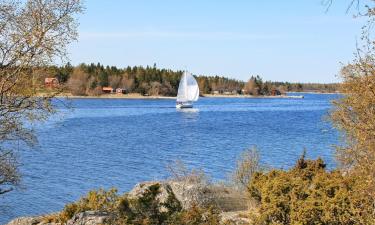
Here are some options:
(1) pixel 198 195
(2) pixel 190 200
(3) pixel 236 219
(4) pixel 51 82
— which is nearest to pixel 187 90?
(1) pixel 198 195

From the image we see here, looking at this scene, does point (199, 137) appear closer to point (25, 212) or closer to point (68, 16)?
point (25, 212)

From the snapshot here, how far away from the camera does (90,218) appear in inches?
582

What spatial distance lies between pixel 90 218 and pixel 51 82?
13.4ft

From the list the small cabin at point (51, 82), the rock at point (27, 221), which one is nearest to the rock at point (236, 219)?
the small cabin at point (51, 82)

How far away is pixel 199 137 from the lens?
73312mm

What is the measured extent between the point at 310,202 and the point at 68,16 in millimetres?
8323

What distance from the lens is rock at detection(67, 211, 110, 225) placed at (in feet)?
47.2

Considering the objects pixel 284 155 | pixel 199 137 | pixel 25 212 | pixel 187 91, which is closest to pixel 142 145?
pixel 199 137

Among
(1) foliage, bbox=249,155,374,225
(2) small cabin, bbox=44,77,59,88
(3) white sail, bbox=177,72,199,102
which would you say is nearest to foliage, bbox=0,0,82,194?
(2) small cabin, bbox=44,77,59,88

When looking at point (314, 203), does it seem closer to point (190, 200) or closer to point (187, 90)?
point (190, 200)

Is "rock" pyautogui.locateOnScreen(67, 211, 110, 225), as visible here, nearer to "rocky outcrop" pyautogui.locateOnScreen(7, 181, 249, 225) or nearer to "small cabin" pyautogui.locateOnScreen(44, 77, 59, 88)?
"rocky outcrop" pyautogui.locateOnScreen(7, 181, 249, 225)

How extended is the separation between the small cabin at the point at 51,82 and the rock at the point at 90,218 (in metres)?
3.95

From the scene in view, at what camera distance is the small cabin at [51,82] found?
46.4 ft

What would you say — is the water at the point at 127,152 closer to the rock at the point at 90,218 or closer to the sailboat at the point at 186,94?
the rock at the point at 90,218
